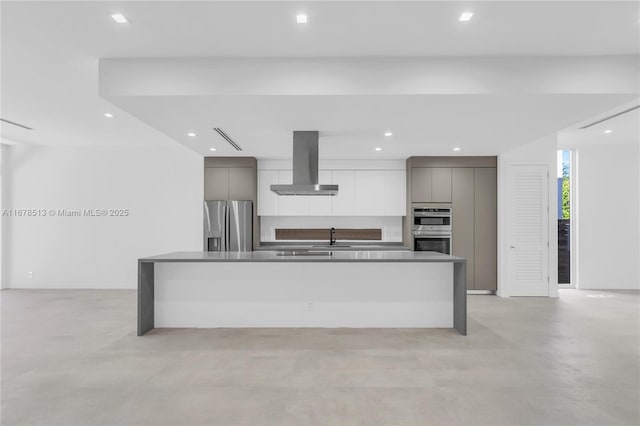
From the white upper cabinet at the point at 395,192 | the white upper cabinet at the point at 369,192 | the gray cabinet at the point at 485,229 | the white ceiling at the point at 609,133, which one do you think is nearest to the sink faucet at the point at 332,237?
the white upper cabinet at the point at 369,192

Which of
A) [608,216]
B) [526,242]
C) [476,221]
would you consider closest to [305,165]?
[476,221]

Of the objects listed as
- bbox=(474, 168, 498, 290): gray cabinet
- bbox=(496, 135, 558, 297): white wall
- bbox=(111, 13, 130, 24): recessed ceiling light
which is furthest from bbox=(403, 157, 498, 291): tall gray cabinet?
bbox=(111, 13, 130, 24): recessed ceiling light

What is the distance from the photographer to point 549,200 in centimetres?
655

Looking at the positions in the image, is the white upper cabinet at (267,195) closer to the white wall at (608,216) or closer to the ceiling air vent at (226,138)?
the ceiling air vent at (226,138)

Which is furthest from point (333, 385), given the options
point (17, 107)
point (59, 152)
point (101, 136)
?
point (59, 152)

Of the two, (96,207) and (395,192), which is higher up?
(395,192)

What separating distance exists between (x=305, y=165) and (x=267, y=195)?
227cm

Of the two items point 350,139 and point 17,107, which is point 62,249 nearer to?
point 17,107

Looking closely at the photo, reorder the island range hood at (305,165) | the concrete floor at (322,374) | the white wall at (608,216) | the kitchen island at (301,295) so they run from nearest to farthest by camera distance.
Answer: the concrete floor at (322,374)
the kitchen island at (301,295)
the island range hood at (305,165)
the white wall at (608,216)

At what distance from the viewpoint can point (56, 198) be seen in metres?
7.30

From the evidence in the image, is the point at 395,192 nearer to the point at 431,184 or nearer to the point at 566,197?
the point at 431,184

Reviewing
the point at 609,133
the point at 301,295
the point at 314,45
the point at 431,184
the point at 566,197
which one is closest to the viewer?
the point at 314,45

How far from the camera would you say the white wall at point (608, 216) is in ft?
23.6

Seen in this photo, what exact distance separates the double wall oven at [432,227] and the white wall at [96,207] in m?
4.22
